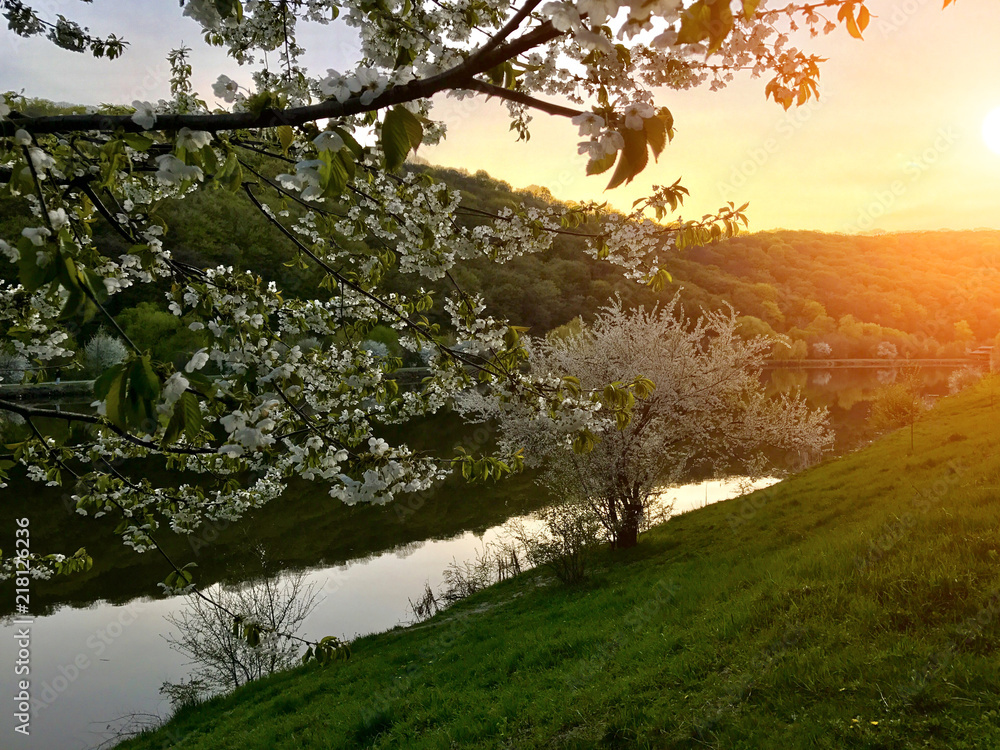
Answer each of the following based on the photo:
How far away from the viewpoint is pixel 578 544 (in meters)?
12.8

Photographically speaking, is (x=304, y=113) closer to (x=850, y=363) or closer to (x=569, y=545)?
(x=569, y=545)

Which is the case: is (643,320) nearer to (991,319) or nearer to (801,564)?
(801,564)

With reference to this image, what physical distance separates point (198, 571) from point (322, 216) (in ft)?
53.8

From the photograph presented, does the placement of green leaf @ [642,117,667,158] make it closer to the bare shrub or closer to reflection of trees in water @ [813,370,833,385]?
the bare shrub

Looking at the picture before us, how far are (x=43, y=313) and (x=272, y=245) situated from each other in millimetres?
60606

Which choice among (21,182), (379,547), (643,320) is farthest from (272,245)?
(21,182)

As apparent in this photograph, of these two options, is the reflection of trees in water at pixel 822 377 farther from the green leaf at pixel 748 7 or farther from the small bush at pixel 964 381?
the green leaf at pixel 748 7

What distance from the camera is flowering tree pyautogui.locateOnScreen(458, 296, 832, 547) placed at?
14195mm

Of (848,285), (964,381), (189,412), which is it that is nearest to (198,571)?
(189,412)

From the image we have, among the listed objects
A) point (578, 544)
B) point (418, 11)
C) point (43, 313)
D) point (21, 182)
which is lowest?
point (578, 544)

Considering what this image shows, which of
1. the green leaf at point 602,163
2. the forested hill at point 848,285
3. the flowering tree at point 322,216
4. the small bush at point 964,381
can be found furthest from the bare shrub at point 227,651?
the forested hill at point 848,285

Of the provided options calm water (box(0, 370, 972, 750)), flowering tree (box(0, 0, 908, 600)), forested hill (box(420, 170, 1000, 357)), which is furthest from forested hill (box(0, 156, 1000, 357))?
flowering tree (box(0, 0, 908, 600))

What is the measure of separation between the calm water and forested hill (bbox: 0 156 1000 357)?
33.2m

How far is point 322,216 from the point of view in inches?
182
